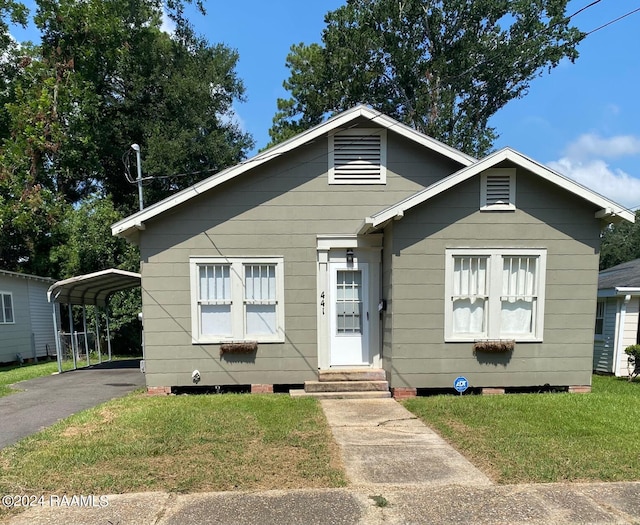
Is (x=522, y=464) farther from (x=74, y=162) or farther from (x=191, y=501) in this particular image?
(x=74, y=162)

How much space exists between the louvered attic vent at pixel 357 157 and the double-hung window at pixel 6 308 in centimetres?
1255

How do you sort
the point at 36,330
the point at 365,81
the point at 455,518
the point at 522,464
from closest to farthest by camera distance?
the point at 455,518 < the point at 522,464 < the point at 36,330 < the point at 365,81

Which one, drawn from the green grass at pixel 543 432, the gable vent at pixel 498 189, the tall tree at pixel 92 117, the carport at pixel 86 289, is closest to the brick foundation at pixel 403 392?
the green grass at pixel 543 432

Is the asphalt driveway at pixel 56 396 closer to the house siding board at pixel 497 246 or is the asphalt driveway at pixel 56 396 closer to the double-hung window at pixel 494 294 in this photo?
the house siding board at pixel 497 246

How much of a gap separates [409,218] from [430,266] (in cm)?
90

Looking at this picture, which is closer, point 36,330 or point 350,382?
point 350,382

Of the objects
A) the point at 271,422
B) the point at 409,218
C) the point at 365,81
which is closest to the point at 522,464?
the point at 271,422

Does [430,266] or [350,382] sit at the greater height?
[430,266]

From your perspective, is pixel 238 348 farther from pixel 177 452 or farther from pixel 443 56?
pixel 443 56

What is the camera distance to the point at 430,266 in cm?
716

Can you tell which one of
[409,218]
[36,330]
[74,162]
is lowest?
[36,330]

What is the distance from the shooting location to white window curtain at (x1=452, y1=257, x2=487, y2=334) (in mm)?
7246

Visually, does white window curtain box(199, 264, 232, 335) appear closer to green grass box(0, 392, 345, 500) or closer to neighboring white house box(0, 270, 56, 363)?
green grass box(0, 392, 345, 500)

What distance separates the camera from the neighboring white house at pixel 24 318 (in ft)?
45.2
